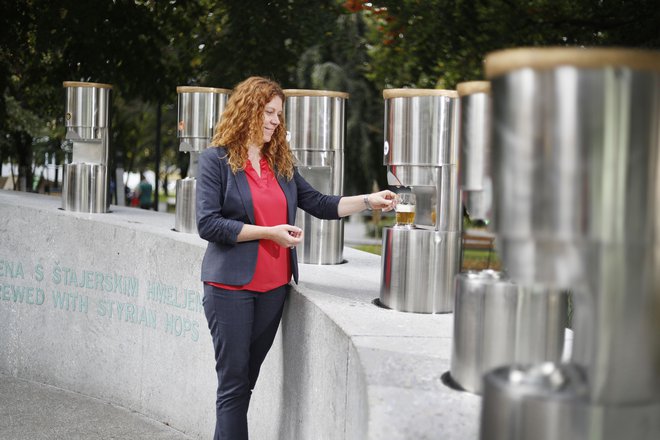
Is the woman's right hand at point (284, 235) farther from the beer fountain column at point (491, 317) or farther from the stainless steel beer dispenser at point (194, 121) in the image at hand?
the stainless steel beer dispenser at point (194, 121)

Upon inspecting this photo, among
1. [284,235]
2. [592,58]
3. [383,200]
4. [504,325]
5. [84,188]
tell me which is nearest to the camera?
[592,58]

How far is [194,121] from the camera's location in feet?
19.1

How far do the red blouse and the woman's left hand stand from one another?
1.29 feet

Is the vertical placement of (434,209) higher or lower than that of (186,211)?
higher

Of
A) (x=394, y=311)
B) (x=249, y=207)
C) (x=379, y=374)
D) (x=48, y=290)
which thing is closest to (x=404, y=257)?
(x=394, y=311)

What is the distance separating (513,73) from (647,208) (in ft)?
0.98

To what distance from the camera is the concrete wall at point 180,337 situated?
2414 mm

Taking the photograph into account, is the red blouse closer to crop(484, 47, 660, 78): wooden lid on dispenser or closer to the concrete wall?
the concrete wall

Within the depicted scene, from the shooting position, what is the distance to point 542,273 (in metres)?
1.42

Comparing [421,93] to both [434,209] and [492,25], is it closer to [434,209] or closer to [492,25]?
[434,209]

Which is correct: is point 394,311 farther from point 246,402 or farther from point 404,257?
point 246,402

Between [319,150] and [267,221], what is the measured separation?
142cm

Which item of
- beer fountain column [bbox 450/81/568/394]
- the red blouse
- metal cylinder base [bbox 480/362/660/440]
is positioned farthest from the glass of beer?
metal cylinder base [bbox 480/362/660/440]

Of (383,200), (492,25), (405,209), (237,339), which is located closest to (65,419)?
(237,339)
